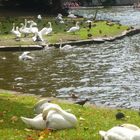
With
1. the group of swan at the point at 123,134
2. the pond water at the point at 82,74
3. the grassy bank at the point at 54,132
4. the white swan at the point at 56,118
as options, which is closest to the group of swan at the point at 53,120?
the white swan at the point at 56,118

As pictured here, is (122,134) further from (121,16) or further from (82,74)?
(121,16)

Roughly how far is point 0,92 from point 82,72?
19.0ft

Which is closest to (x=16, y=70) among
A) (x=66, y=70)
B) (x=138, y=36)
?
(x=66, y=70)

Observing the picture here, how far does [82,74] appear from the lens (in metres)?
21.2

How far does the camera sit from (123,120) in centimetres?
1224

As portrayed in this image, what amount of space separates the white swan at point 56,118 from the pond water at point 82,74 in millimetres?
5280

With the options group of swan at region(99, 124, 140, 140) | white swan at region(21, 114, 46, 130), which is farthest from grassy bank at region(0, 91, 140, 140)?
group of swan at region(99, 124, 140, 140)

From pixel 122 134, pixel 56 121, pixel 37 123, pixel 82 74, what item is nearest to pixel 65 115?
pixel 56 121

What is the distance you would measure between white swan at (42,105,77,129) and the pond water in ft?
17.3

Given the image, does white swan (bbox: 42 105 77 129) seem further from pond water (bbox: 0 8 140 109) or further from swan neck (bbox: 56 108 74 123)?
pond water (bbox: 0 8 140 109)

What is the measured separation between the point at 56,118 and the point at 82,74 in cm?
1074

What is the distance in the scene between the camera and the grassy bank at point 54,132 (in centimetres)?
1027

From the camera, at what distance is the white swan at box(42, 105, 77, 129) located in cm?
1050

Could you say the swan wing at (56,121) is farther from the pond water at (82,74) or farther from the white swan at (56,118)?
the pond water at (82,74)
